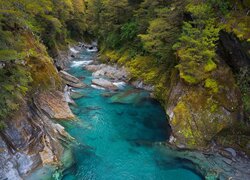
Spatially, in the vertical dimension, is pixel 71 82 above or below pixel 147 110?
above

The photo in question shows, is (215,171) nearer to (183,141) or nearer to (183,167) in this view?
(183,167)

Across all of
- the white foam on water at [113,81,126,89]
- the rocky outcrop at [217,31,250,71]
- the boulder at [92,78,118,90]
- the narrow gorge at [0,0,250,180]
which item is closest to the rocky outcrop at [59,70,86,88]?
the narrow gorge at [0,0,250,180]

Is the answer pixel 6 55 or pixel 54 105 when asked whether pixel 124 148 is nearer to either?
pixel 54 105

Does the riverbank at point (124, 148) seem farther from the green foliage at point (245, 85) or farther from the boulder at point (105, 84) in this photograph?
the green foliage at point (245, 85)

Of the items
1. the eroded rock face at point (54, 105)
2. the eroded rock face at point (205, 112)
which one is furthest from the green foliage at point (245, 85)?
the eroded rock face at point (54, 105)

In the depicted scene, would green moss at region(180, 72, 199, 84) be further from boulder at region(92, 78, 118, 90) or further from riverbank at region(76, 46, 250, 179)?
boulder at region(92, 78, 118, 90)

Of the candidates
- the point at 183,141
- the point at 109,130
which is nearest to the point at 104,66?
the point at 109,130

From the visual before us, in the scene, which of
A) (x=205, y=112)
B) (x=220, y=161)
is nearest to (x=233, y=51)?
(x=205, y=112)
